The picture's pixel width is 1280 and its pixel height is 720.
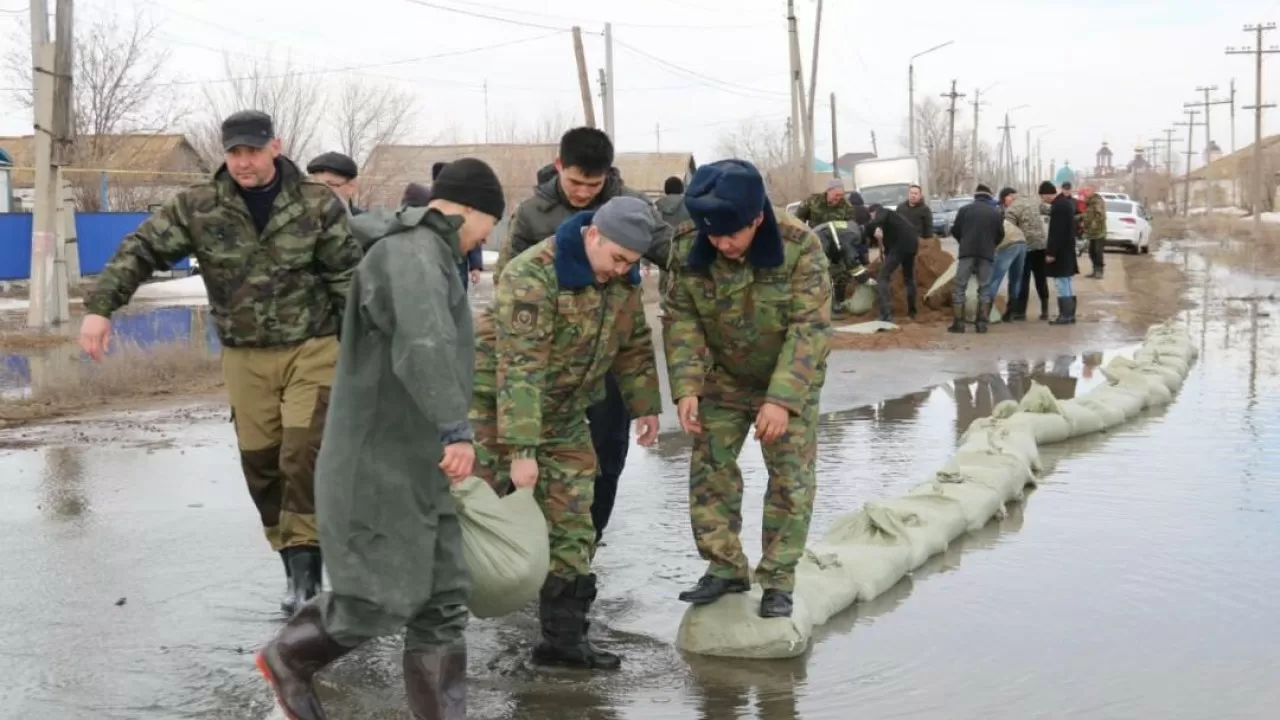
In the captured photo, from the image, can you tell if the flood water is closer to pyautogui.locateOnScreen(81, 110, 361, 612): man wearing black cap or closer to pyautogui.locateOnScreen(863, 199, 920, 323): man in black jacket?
pyautogui.locateOnScreen(81, 110, 361, 612): man wearing black cap

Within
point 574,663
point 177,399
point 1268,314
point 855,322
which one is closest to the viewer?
point 574,663

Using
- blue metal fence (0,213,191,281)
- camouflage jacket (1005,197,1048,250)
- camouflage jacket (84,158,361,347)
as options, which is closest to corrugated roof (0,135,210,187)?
blue metal fence (0,213,191,281)

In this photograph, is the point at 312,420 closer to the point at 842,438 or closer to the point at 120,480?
the point at 120,480

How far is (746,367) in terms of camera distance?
196 inches

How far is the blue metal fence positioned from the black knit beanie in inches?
893

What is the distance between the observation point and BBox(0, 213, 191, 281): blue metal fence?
83.5ft

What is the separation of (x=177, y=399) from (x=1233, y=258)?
28640mm

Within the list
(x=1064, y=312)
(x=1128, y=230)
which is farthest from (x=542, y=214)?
(x=1128, y=230)

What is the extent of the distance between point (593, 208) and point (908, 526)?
178cm

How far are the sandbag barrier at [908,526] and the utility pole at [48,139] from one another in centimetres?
1254

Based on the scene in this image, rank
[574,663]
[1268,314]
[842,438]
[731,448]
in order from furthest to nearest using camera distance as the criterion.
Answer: [1268,314], [842,438], [731,448], [574,663]

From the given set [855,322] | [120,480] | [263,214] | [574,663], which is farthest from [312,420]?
[855,322]

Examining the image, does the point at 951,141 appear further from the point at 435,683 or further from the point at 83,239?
the point at 435,683

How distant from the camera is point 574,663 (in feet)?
15.2
